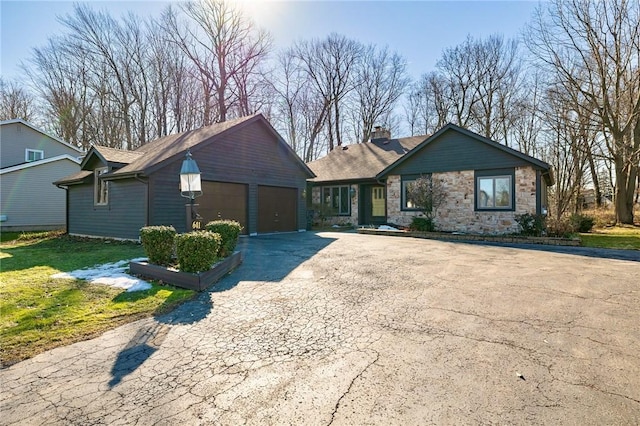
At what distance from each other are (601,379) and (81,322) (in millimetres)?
5599

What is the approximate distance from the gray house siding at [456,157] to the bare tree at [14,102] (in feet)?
95.9

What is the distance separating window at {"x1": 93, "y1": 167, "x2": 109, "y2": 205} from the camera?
534 inches

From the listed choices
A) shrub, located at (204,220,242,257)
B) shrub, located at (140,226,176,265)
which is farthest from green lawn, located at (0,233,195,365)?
shrub, located at (204,220,242,257)

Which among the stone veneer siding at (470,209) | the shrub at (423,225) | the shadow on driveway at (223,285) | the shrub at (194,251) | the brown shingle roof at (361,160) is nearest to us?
the shadow on driveway at (223,285)

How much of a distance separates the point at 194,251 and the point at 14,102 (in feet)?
105

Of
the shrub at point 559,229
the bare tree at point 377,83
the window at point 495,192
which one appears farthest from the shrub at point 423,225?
the bare tree at point 377,83

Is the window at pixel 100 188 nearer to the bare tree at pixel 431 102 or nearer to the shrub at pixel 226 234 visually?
the shrub at pixel 226 234

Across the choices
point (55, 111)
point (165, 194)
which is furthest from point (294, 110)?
point (165, 194)

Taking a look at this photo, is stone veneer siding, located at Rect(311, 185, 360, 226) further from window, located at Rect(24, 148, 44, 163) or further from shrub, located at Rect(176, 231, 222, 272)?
window, located at Rect(24, 148, 44, 163)

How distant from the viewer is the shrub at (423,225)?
583 inches

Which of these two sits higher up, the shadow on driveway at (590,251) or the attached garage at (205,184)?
A: the attached garage at (205,184)

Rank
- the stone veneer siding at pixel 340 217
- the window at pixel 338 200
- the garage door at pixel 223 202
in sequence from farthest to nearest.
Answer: the window at pixel 338 200
the stone veneer siding at pixel 340 217
the garage door at pixel 223 202

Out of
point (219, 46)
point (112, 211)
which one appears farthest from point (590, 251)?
point (219, 46)

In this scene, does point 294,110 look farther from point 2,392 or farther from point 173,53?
point 2,392
